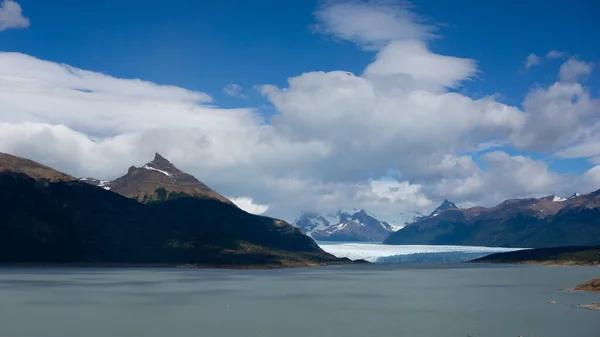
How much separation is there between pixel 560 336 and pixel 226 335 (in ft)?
138

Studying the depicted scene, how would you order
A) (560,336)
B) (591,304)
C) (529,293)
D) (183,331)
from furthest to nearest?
(529,293), (591,304), (183,331), (560,336)

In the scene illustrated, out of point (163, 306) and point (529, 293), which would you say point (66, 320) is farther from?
point (529, 293)

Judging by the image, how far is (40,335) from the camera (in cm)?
7338

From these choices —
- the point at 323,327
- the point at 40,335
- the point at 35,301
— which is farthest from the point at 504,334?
the point at 35,301

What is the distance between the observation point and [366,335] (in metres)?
75.2

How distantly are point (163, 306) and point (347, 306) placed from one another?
3503cm

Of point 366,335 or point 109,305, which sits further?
point 109,305

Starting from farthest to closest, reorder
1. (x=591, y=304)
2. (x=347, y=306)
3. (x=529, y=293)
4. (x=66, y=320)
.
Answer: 1. (x=529, y=293)
2. (x=347, y=306)
3. (x=591, y=304)
4. (x=66, y=320)

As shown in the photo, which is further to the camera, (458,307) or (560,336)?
(458,307)

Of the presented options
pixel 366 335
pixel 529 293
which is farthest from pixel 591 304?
pixel 366 335

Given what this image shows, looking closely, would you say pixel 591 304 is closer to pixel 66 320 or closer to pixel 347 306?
pixel 347 306

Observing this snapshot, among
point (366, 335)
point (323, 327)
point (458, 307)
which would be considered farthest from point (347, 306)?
point (366, 335)

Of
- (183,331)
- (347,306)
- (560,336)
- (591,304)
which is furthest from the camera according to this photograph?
(347,306)

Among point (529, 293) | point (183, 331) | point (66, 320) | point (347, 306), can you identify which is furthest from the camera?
point (529, 293)
